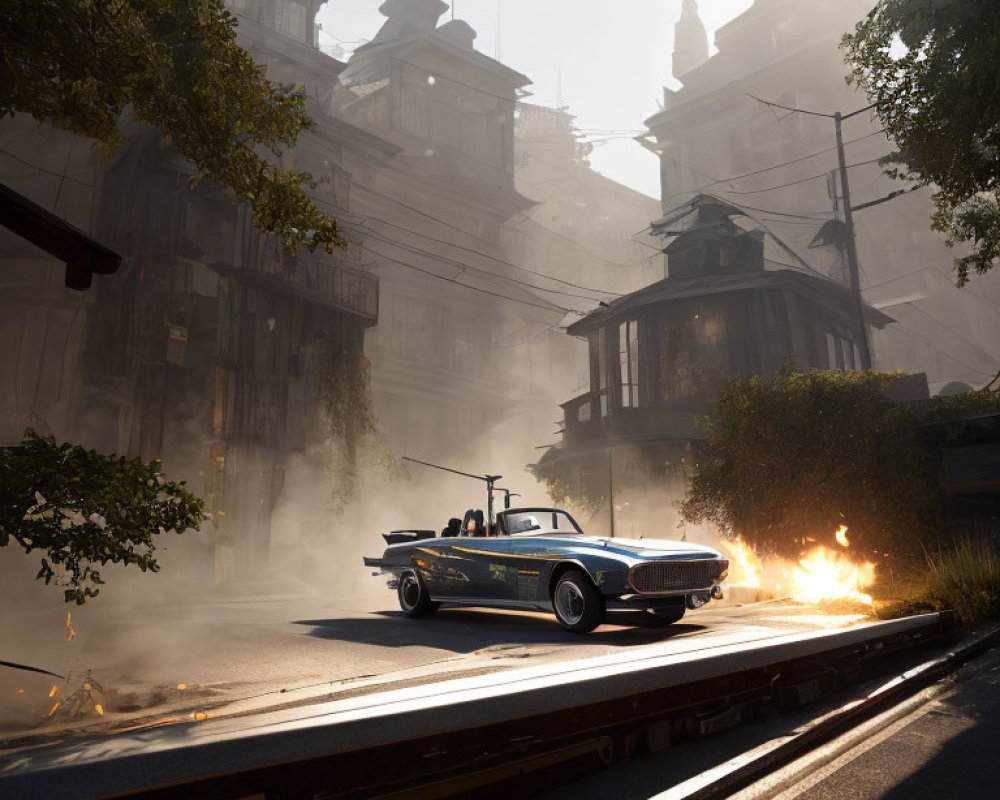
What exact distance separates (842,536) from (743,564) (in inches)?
96.0

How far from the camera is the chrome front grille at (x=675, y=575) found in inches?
301

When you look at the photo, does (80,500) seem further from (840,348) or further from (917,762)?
(840,348)

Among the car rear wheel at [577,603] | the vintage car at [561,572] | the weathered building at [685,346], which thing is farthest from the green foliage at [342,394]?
the car rear wheel at [577,603]

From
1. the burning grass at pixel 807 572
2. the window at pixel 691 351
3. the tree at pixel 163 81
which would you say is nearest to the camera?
the tree at pixel 163 81

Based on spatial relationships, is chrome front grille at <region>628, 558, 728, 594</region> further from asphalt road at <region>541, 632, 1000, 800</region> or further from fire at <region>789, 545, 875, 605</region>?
fire at <region>789, 545, 875, 605</region>

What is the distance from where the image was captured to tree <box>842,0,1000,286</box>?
9.45m

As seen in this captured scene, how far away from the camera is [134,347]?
20.1 metres

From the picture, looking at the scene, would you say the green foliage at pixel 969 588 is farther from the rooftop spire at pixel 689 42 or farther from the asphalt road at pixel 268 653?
the rooftop spire at pixel 689 42

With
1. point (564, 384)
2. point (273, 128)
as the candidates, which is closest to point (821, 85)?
point (564, 384)

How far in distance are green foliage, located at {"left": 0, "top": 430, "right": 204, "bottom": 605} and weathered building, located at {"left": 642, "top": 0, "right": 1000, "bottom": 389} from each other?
35308 millimetres

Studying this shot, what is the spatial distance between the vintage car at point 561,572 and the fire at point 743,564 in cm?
644

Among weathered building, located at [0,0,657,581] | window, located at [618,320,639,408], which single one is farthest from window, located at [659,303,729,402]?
weathered building, located at [0,0,657,581]

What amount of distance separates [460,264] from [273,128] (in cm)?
3279

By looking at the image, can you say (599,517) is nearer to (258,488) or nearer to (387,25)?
(258,488)
